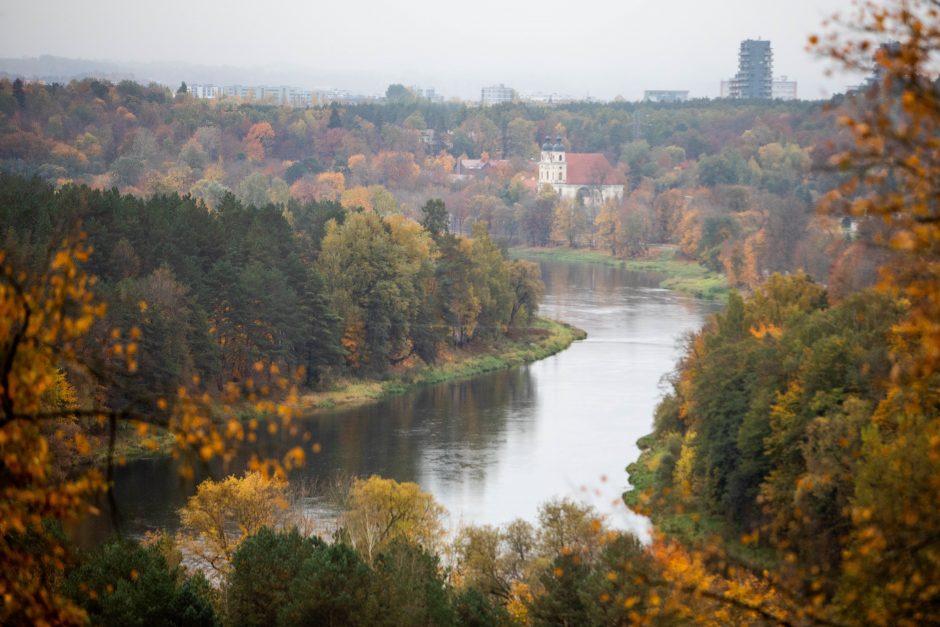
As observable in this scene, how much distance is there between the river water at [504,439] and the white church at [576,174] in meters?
58.0

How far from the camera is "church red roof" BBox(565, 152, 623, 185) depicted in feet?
357

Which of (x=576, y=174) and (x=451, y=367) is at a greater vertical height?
(x=576, y=174)

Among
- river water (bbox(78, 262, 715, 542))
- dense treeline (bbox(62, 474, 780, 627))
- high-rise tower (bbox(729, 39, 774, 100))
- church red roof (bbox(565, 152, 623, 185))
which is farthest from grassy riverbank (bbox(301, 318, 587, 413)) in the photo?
high-rise tower (bbox(729, 39, 774, 100))

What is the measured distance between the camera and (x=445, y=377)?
43.4 m

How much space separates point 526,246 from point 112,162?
2809cm

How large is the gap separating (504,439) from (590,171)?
258 ft

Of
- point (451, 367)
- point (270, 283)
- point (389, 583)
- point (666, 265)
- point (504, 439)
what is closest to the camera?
point (389, 583)

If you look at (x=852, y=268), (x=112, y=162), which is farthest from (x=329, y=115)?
(x=852, y=268)

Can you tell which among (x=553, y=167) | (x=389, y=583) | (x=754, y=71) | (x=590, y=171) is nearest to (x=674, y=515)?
(x=389, y=583)

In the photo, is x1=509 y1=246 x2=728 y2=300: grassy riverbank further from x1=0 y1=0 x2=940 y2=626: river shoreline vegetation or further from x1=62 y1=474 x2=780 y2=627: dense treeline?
x1=62 y1=474 x2=780 y2=627: dense treeline

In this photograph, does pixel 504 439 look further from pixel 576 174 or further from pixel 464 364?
pixel 576 174

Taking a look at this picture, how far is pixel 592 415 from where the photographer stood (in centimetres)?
3534

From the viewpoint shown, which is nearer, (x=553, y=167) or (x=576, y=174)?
(x=576, y=174)

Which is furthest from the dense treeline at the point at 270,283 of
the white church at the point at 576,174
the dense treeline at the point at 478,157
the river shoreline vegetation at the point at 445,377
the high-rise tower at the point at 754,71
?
the high-rise tower at the point at 754,71
